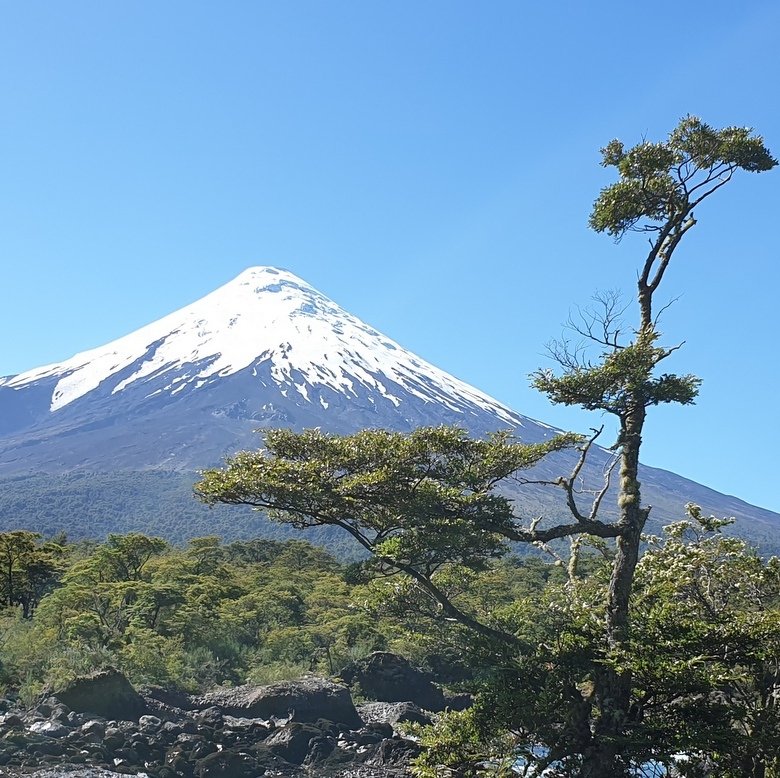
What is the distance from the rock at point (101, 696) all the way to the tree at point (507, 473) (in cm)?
1592

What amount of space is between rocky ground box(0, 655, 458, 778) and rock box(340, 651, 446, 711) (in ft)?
5.96

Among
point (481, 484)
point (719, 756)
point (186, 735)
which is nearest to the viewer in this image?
point (719, 756)

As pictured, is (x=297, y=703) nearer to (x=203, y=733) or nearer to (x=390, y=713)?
(x=203, y=733)

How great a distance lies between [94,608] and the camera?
96.4 feet

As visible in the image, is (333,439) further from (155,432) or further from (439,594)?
(155,432)

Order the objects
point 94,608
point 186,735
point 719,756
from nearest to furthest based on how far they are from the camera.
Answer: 1. point 719,756
2. point 186,735
3. point 94,608

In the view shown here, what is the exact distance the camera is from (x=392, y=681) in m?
29.0

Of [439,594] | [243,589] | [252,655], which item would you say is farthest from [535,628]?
[243,589]

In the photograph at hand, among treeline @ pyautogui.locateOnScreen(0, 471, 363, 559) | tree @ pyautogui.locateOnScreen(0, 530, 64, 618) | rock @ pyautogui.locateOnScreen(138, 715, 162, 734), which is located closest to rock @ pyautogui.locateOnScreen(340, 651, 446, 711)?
rock @ pyautogui.locateOnScreen(138, 715, 162, 734)

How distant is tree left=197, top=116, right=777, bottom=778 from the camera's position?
873 cm

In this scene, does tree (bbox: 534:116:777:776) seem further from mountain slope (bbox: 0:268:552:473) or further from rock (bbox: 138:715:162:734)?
mountain slope (bbox: 0:268:552:473)

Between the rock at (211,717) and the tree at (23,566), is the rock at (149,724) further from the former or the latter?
the tree at (23,566)

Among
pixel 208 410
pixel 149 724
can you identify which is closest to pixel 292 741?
pixel 149 724

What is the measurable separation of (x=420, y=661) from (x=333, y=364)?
167m
